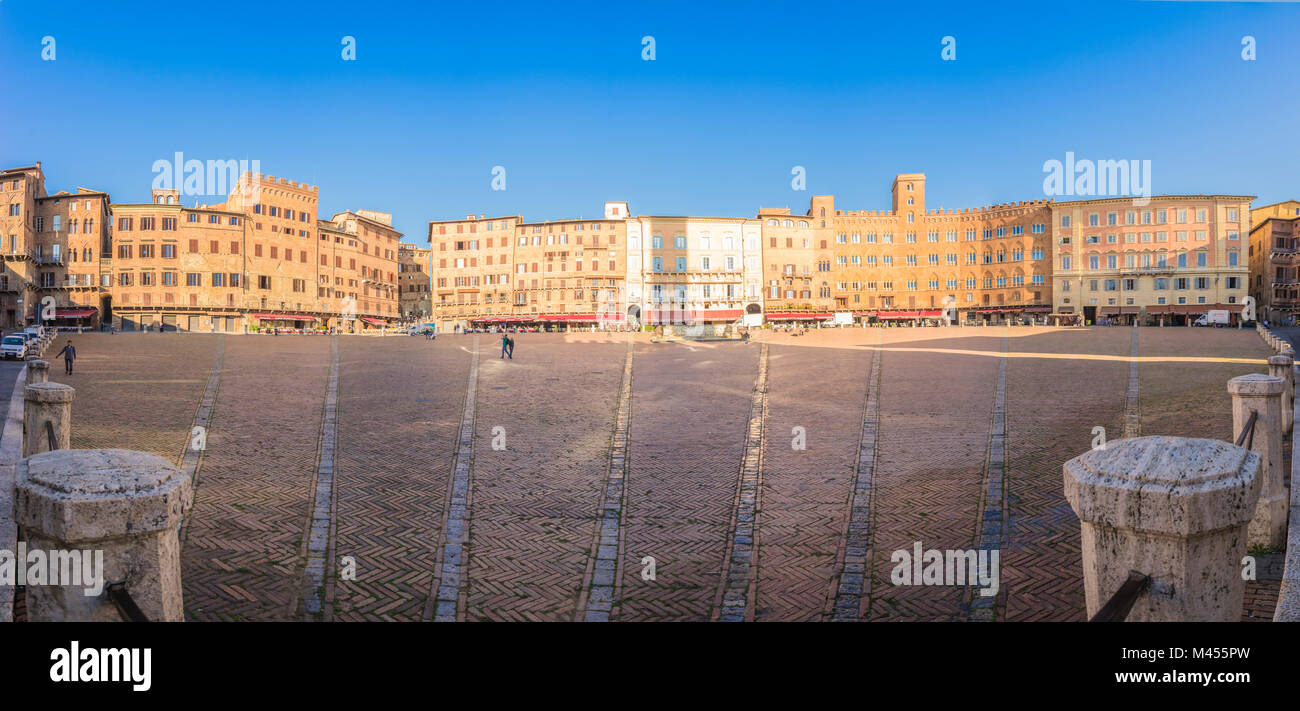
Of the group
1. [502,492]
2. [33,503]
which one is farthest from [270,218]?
[33,503]

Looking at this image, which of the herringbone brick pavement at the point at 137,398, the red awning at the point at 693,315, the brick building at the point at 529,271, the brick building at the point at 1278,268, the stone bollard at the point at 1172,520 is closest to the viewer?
the stone bollard at the point at 1172,520

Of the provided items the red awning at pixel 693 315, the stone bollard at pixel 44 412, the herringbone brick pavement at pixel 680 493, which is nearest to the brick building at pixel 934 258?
the red awning at pixel 693 315

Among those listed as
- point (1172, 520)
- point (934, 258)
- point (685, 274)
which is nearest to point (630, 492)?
point (1172, 520)

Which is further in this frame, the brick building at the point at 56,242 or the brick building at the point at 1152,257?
the brick building at the point at 1152,257

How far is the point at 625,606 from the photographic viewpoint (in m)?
5.35

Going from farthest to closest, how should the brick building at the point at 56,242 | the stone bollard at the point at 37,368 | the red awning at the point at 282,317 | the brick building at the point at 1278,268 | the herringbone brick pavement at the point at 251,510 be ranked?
1. the brick building at the point at 1278,268
2. the red awning at the point at 282,317
3. the brick building at the point at 56,242
4. the stone bollard at the point at 37,368
5. the herringbone brick pavement at the point at 251,510

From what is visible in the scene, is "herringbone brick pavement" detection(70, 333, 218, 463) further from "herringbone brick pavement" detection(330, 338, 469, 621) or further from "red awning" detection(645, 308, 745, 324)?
"red awning" detection(645, 308, 745, 324)

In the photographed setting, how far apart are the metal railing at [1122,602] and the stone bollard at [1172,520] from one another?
6 cm

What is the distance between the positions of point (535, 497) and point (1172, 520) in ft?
22.2

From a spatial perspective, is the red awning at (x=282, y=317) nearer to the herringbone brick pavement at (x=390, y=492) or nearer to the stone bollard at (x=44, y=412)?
the herringbone brick pavement at (x=390, y=492)

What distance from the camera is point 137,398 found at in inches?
616

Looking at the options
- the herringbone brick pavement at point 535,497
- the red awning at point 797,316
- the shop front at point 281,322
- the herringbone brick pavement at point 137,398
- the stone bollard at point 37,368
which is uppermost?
the red awning at point 797,316

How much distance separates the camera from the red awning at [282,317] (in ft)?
234
